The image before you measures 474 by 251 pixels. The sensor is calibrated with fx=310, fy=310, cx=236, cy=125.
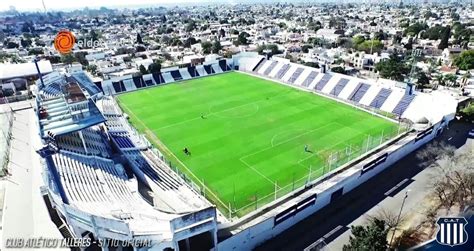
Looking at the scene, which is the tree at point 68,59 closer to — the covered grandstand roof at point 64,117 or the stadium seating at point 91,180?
the covered grandstand roof at point 64,117

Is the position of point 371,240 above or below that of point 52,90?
below

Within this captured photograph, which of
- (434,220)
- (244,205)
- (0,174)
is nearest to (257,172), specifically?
(244,205)

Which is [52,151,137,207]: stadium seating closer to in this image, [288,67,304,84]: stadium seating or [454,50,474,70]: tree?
[288,67,304,84]: stadium seating

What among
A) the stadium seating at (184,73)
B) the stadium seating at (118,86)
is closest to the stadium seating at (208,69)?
the stadium seating at (184,73)

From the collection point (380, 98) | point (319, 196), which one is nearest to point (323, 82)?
point (380, 98)
